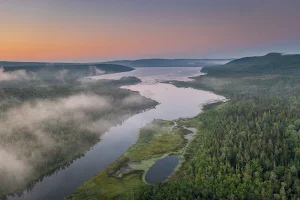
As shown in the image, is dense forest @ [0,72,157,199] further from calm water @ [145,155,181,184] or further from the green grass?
calm water @ [145,155,181,184]

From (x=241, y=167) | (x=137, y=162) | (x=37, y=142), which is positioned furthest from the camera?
(x=37, y=142)

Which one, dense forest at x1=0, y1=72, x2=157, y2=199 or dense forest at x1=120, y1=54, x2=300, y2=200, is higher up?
dense forest at x1=120, y1=54, x2=300, y2=200

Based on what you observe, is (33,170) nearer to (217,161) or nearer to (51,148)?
(51,148)

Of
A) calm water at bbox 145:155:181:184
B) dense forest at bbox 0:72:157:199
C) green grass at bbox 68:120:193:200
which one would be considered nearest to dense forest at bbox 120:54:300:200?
calm water at bbox 145:155:181:184

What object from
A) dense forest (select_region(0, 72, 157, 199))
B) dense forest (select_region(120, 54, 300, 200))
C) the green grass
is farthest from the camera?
dense forest (select_region(0, 72, 157, 199))

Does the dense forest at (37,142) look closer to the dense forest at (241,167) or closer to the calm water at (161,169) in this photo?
the calm water at (161,169)

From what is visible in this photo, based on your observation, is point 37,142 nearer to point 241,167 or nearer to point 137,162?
point 137,162

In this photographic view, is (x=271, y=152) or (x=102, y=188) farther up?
(x=271, y=152)

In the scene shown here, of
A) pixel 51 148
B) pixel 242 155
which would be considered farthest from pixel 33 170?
pixel 242 155

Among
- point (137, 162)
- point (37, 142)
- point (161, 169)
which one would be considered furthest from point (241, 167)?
point (37, 142)
